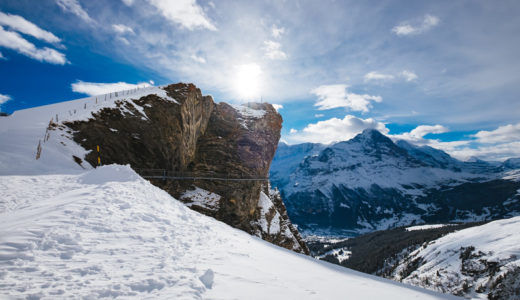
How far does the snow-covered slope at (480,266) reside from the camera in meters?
38.2

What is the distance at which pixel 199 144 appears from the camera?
42594 mm

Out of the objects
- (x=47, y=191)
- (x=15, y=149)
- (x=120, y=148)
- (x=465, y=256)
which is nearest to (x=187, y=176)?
(x=120, y=148)

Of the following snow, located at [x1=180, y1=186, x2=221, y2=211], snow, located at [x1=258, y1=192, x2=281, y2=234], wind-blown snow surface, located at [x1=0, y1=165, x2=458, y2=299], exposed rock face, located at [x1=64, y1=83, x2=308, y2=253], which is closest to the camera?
wind-blown snow surface, located at [x1=0, y1=165, x2=458, y2=299]

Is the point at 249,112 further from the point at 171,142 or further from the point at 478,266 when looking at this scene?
the point at 478,266

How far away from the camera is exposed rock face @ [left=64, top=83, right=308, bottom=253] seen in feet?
96.1

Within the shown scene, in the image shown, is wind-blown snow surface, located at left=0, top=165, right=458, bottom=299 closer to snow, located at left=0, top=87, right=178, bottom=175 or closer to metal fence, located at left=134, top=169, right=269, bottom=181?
snow, located at left=0, top=87, right=178, bottom=175

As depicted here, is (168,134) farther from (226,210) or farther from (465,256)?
(465,256)

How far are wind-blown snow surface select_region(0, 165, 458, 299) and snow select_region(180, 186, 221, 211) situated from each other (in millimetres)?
23795

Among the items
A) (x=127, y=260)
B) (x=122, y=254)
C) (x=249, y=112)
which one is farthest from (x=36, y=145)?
(x=249, y=112)

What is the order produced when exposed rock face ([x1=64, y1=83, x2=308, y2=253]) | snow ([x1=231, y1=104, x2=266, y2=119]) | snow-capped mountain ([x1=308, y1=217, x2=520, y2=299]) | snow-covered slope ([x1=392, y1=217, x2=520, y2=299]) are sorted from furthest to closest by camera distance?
snow ([x1=231, y1=104, x2=266, y2=119]), snow-capped mountain ([x1=308, y1=217, x2=520, y2=299]), snow-covered slope ([x1=392, y1=217, x2=520, y2=299]), exposed rock face ([x1=64, y1=83, x2=308, y2=253])

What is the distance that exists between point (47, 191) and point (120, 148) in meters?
16.0

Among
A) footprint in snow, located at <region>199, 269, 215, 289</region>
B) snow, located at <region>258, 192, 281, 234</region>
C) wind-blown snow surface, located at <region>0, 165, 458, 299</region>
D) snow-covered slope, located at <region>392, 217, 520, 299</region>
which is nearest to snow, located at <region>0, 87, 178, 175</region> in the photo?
wind-blown snow surface, located at <region>0, 165, 458, 299</region>

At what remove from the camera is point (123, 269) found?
5.95 meters

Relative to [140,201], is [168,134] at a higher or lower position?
higher
